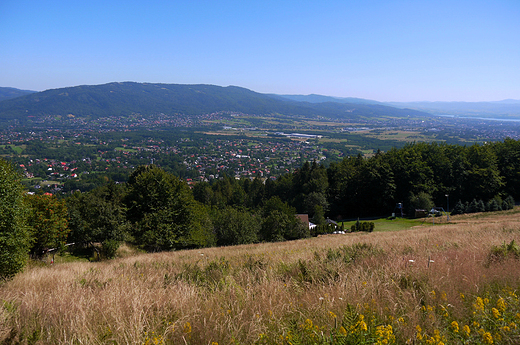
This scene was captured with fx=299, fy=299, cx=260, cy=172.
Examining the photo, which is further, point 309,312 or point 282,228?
point 282,228

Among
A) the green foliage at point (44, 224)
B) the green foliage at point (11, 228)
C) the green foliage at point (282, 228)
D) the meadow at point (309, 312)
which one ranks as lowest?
the green foliage at point (282, 228)

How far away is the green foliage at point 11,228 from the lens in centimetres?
824

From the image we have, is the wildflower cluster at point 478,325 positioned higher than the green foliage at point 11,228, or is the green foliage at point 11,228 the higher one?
the wildflower cluster at point 478,325

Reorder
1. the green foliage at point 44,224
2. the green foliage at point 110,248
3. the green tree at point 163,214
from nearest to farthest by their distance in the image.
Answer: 1. the green foliage at point 44,224
2. the green foliage at point 110,248
3. the green tree at point 163,214

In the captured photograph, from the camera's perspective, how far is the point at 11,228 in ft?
28.5

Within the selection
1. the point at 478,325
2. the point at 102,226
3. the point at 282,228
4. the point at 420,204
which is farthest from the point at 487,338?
the point at 420,204

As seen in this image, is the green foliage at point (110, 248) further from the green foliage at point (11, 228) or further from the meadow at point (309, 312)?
the meadow at point (309, 312)

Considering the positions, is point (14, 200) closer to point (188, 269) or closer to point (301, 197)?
point (188, 269)

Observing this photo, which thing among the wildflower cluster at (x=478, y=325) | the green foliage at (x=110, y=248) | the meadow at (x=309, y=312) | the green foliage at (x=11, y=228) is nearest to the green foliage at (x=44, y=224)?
the green foliage at (x=110, y=248)

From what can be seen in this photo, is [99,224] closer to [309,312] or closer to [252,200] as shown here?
[309,312]

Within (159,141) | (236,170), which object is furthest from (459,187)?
(159,141)

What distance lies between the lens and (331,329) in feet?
8.86

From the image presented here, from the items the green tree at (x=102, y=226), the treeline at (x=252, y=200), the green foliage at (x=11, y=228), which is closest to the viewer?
the green foliage at (x=11, y=228)

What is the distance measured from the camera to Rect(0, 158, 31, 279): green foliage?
27.0ft
